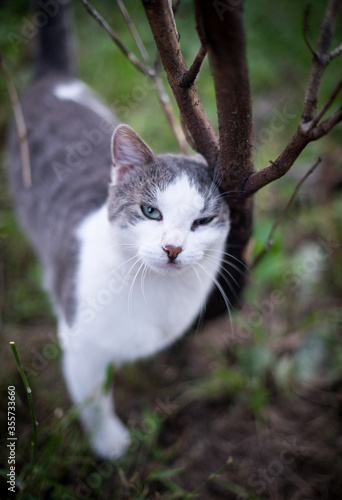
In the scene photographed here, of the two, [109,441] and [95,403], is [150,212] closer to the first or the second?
[95,403]

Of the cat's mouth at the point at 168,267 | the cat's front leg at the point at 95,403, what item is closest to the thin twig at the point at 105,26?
the cat's mouth at the point at 168,267

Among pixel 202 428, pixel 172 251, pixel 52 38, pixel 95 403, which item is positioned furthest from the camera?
pixel 52 38

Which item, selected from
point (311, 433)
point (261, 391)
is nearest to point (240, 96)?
point (261, 391)

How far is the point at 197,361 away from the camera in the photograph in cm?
214

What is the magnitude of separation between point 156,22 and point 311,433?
186cm

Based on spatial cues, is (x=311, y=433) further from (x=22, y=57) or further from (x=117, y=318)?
(x=22, y=57)

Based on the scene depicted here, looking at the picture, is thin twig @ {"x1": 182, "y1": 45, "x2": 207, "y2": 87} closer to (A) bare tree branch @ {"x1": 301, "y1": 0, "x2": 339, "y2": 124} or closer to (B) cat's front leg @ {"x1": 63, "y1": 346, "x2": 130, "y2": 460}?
(A) bare tree branch @ {"x1": 301, "y1": 0, "x2": 339, "y2": 124}

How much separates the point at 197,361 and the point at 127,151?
133cm

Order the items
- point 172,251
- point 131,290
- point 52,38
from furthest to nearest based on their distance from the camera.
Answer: point 52,38, point 131,290, point 172,251

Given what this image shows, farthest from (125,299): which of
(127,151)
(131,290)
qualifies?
(127,151)

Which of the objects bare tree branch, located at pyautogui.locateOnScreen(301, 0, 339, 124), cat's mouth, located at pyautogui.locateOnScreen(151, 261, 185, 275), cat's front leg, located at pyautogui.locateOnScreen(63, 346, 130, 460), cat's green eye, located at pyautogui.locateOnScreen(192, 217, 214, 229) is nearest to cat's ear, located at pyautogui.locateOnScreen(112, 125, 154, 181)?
cat's green eye, located at pyautogui.locateOnScreen(192, 217, 214, 229)

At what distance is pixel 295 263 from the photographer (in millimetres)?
2225

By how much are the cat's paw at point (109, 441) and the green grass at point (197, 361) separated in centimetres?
4

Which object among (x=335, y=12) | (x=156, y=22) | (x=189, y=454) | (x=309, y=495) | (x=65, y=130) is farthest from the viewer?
(x=65, y=130)
